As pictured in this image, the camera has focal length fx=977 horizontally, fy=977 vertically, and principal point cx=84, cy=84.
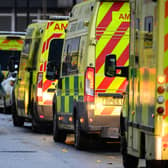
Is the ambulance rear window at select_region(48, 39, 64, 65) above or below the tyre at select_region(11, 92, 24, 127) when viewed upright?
above

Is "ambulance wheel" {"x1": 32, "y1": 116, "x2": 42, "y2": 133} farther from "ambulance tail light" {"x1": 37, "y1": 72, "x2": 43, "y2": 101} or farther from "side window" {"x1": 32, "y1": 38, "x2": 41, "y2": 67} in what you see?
"side window" {"x1": 32, "y1": 38, "x2": 41, "y2": 67}

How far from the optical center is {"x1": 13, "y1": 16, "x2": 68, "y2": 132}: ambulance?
21.0 metres

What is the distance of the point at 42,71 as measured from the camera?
21078mm

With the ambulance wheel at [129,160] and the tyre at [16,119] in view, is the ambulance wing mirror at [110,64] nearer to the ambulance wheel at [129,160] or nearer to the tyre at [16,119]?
the ambulance wheel at [129,160]

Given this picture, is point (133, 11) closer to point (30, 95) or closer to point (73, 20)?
point (73, 20)

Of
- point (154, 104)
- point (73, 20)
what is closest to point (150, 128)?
point (154, 104)

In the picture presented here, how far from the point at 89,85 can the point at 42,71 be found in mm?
4967

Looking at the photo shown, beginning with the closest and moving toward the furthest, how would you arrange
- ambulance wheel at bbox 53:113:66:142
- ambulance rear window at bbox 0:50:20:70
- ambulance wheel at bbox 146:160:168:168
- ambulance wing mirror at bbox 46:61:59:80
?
ambulance wheel at bbox 146:160:168:168, ambulance wheel at bbox 53:113:66:142, ambulance wing mirror at bbox 46:61:59:80, ambulance rear window at bbox 0:50:20:70

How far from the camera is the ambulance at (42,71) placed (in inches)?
827

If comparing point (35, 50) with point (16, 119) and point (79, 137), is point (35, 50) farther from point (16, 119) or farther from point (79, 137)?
point (79, 137)

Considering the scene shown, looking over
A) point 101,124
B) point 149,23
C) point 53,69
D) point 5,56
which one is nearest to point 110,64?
point 149,23

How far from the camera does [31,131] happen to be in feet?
73.9

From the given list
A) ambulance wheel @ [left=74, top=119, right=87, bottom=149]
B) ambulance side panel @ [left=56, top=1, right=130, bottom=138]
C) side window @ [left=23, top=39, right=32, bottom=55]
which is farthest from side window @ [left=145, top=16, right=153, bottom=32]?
side window @ [left=23, top=39, right=32, bottom=55]

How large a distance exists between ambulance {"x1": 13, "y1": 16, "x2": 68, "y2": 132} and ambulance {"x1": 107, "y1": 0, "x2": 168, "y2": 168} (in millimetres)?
7469
